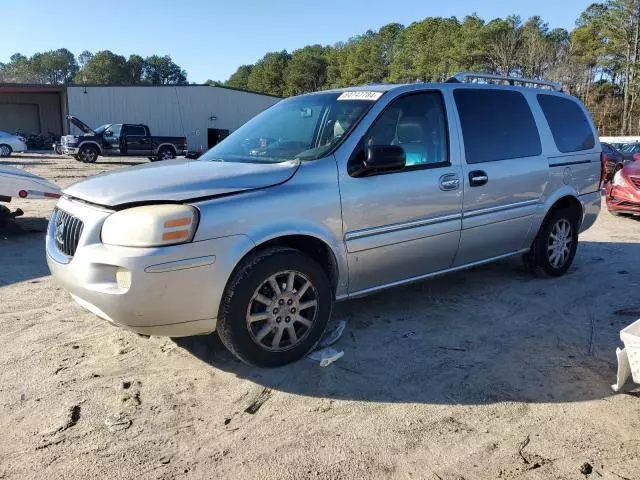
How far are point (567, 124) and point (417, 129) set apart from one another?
227 centimetres

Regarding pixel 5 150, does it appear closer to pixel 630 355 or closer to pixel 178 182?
pixel 178 182

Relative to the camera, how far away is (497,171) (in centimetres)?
476

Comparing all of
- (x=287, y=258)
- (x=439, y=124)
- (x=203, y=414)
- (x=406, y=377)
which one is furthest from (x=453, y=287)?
(x=203, y=414)

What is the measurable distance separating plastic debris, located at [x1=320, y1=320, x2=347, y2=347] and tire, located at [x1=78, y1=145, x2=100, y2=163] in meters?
24.5

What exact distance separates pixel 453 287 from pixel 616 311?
143cm

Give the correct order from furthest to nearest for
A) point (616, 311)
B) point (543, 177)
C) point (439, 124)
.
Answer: point (543, 177), point (616, 311), point (439, 124)

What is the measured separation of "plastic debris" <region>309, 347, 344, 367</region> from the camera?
3639 mm

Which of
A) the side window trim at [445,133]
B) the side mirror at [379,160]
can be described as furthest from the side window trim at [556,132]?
the side mirror at [379,160]

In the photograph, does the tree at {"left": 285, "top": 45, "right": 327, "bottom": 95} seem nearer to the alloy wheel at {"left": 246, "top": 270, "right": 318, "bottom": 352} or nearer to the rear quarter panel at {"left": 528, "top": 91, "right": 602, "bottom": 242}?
the rear quarter panel at {"left": 528, "top": 91, "right": 602, "bottom": 242}

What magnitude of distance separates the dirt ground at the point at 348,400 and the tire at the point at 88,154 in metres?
22.8

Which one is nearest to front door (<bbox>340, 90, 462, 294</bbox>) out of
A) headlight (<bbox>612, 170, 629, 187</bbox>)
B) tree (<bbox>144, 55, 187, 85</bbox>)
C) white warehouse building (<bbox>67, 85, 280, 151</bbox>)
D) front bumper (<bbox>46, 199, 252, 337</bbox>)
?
front bumper (<bbox>46, 199, 252, 337</bbox>)

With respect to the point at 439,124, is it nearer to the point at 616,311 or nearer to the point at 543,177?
the point at 543,177

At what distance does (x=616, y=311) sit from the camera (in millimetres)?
4797

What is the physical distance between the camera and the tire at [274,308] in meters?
3.29
